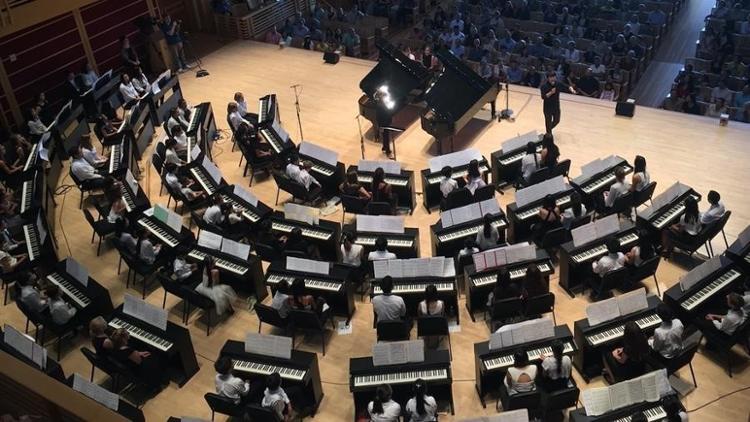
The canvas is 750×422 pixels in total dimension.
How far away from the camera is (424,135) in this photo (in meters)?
16.0

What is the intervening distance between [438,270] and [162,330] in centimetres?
408

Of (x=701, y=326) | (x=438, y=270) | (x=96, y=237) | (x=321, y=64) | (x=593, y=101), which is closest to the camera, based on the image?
(x=701, y=326)

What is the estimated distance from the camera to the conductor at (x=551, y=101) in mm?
14500

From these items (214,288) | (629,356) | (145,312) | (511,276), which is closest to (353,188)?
(214,288)

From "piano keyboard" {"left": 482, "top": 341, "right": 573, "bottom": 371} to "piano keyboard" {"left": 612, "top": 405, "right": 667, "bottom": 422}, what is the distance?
1176 mm

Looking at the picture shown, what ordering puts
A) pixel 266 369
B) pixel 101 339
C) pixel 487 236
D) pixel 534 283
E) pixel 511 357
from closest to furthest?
1. pixel 511 357
2. pixel 266 369
3. pixel 101 339
4. pixel 534 283
5. pixel 487 236

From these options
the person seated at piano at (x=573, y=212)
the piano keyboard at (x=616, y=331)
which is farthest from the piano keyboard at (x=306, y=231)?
the piano keyboard at (x=616, y=331)

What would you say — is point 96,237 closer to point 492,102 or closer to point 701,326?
point 492,102

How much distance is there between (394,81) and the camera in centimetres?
1570

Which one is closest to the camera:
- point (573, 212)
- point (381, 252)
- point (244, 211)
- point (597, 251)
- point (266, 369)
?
point (266, 369)

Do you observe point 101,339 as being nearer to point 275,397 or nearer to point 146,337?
point 146,337

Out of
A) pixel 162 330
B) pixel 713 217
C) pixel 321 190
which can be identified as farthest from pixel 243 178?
pixel 713 217

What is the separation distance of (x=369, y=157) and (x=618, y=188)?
559 cm

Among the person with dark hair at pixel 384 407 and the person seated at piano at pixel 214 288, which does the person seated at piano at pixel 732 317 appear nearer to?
the person with dark hair at pixel 384 407
